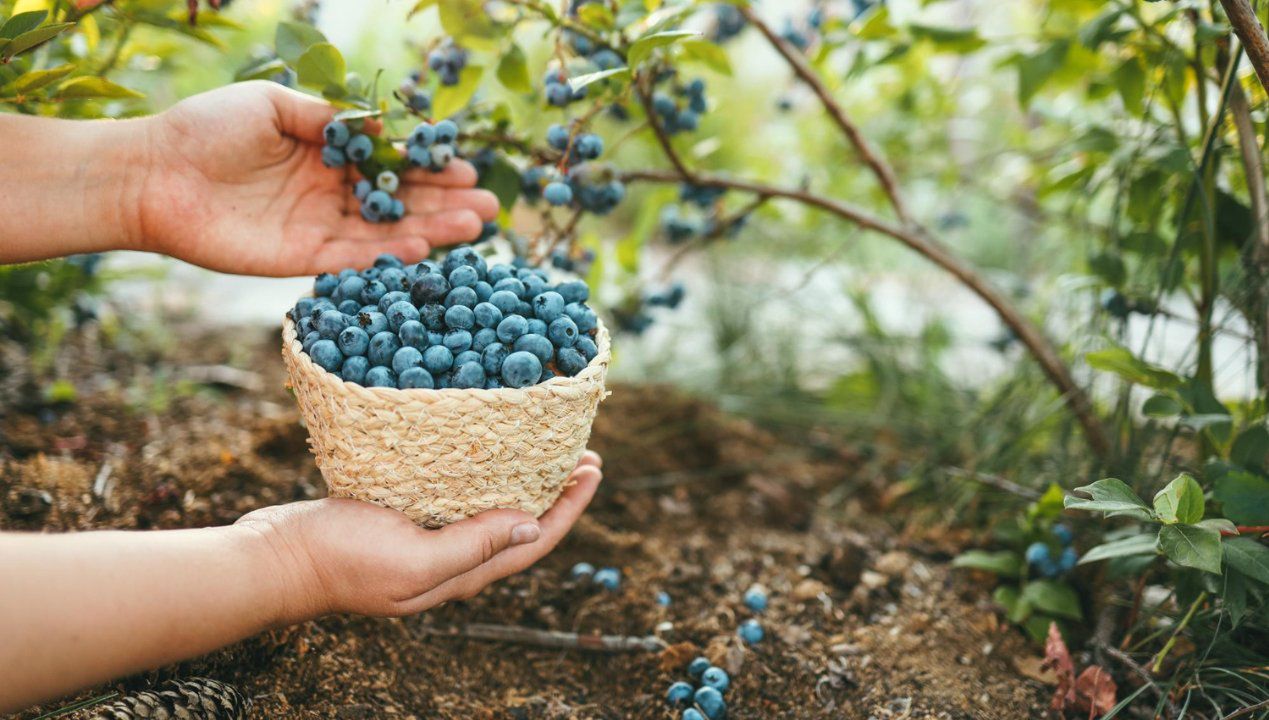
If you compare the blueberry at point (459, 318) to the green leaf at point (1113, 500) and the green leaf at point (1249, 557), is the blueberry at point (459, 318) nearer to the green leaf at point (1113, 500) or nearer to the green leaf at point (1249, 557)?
the green leaf at point (1113, 500)

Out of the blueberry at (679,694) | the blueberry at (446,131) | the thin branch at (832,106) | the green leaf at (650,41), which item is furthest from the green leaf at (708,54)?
the blueberry at (679,694)

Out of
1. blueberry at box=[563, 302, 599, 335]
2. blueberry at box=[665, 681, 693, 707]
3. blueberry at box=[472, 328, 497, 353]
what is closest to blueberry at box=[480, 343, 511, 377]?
blueberry at box=[472, 328, 497, 353]

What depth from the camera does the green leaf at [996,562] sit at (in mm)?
1263

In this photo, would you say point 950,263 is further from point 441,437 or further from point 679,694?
point 441,437

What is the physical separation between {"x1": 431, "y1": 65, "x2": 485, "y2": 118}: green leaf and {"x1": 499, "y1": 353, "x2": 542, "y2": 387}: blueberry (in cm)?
55

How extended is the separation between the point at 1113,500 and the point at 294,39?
117 centimetres

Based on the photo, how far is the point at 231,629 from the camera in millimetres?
824

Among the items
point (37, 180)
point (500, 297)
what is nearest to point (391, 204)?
point (500, 297)

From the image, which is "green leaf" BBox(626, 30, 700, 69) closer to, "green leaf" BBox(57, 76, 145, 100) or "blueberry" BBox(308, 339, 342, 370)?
"blueberry" BBox(308, 339, 342, 370)

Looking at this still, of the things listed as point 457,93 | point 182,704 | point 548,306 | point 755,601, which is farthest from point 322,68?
point 755,601

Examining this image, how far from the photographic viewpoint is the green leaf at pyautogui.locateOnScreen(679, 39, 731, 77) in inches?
49.4

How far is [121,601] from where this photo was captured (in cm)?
75

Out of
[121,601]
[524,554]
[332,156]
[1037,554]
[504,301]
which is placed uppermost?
[332,156]

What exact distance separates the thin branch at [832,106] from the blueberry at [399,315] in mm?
853
